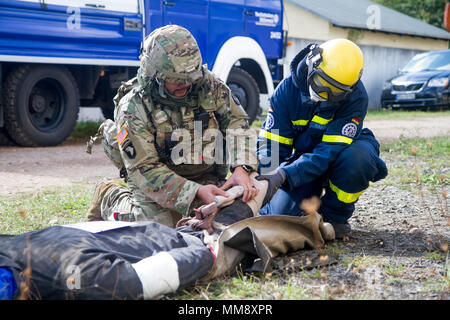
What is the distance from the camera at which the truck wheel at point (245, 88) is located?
Answer: 8.61 meters

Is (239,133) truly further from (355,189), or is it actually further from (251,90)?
(251,90)

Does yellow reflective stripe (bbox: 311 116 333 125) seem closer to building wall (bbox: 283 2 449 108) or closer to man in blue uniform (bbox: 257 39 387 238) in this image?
man in blue uniform (bbox: 257 39 387 238)

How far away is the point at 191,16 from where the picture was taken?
25.5ft

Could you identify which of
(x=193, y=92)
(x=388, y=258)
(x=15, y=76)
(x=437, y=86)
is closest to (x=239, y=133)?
(x=193, y=92)

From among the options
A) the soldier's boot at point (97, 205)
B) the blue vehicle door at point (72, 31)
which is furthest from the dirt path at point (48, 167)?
the soldier's boot at point (97, 205)

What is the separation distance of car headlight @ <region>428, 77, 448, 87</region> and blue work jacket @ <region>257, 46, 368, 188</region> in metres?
11.7

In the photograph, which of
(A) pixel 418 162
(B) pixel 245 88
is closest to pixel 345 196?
(A) pixel 418 162

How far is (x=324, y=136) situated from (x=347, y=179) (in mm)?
297

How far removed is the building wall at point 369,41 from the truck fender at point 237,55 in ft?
31.6

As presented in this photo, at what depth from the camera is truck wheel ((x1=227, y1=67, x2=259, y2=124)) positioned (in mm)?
8609

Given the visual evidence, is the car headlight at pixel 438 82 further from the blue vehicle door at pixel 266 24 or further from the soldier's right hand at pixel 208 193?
the soldier's right hand at pixel 208 193

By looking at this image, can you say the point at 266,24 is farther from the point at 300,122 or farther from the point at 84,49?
the point at 300,122

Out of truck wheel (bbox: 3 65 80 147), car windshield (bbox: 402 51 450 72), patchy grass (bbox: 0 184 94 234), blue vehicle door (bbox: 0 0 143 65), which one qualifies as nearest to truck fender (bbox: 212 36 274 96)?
blue vehicle door (bbox: 0 0 143 65)
